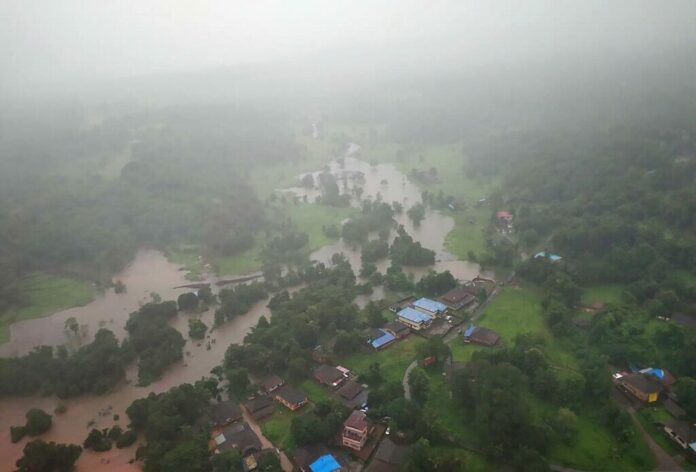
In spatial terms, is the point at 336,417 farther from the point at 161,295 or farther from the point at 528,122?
the point at 528,122

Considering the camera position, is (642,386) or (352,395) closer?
(642,386)

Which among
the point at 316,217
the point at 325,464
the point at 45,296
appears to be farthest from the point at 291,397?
the point at 316,217

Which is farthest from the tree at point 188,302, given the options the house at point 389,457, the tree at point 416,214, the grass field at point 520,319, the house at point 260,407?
the tree at point 416,214

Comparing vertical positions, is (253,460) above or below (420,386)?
below

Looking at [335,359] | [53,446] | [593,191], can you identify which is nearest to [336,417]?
[335,359]

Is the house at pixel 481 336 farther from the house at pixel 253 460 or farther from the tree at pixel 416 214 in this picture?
the tree at pixel 416 214

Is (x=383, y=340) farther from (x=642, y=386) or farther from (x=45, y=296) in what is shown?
(x=45, y=296)

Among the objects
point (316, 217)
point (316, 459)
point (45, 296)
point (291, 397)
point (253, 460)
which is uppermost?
point (316, 459)
